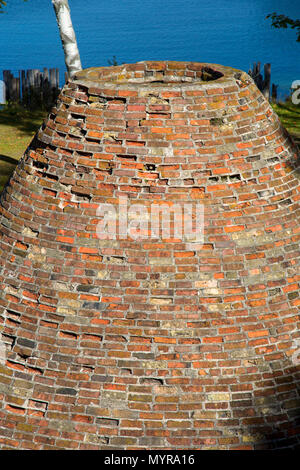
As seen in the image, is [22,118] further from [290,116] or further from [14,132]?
[290,116]

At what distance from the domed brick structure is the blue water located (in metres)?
27.0

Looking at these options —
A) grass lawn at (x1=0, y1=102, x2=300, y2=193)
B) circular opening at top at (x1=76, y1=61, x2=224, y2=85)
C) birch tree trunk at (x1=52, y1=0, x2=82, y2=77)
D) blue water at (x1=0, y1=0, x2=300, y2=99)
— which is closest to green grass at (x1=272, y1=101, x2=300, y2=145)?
grass lawn at (x1=0, y1=102, x2=300, y2=193)

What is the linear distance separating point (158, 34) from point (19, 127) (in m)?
24.5

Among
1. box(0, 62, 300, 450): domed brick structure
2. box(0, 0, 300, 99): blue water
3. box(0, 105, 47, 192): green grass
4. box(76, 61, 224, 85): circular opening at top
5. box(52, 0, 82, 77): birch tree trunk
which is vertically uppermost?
box(0, 0, 300, 99): blue water

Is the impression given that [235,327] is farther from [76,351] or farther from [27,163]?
[27,163]

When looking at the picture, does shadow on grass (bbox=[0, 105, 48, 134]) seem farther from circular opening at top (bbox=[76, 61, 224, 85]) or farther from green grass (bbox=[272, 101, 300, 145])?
circular opening at top (bbox=[76, 61, 224, 85])

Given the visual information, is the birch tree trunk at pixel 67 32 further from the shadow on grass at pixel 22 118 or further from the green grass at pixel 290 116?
the green grass at pixel 290 116

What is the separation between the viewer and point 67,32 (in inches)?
488

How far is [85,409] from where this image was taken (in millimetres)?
4910

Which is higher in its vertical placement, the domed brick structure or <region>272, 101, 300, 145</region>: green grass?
<region>272, 101, 300, 145</region>: green grass

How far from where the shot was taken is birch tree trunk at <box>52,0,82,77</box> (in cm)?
1208

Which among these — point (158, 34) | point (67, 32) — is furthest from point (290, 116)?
point (158, 34)

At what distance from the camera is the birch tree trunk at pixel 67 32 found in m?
12.1

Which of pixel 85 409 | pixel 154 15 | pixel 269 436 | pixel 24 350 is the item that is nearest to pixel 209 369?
pixel 269 436
